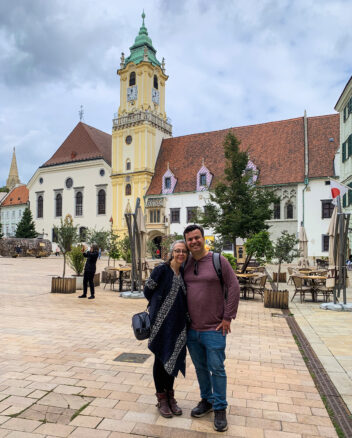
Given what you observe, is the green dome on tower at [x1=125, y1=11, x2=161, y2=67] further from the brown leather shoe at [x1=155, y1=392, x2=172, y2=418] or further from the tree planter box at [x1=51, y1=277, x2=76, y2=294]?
the brown leather shoe at [x1=155, y1=392, x2=172, y2=418]

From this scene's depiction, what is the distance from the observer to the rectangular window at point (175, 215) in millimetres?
41688

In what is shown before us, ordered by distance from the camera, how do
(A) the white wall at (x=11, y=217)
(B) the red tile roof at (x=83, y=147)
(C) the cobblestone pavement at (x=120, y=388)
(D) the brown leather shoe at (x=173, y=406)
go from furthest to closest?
(A) the white wall at (x=11, y=217) < (B) the red tile roof at (x=83, y=147) < (D) the brown leather shoe at (x=173, y=406) < (C) the cobblestone pavement at (x=120, y=388)

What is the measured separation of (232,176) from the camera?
23984 mm

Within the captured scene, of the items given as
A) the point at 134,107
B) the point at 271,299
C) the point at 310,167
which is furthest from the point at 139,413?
the point at 134,107

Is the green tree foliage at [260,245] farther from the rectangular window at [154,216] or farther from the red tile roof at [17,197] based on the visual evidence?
the red tile roof at [17,197]

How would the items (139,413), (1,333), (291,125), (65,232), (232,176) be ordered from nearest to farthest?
(139,413)
(1,333)
(65,232)
(232,176)
(291,125)

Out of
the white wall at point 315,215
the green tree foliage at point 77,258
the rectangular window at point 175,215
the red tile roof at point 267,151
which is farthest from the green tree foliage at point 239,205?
the rectangular window at point 175,215

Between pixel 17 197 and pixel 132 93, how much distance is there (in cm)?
3582

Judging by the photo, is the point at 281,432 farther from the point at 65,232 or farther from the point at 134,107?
the point at 134,107

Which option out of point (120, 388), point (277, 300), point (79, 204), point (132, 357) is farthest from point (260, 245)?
point (79, 204)

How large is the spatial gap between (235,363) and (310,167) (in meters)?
32.8

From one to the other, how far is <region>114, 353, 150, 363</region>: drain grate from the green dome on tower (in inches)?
1795

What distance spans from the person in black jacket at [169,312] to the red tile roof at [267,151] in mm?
30451

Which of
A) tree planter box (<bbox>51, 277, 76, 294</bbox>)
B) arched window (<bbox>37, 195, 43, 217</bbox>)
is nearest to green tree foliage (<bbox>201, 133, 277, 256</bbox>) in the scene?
tree planter box (<bbox>51, 277, 76, 294</bbox>)
